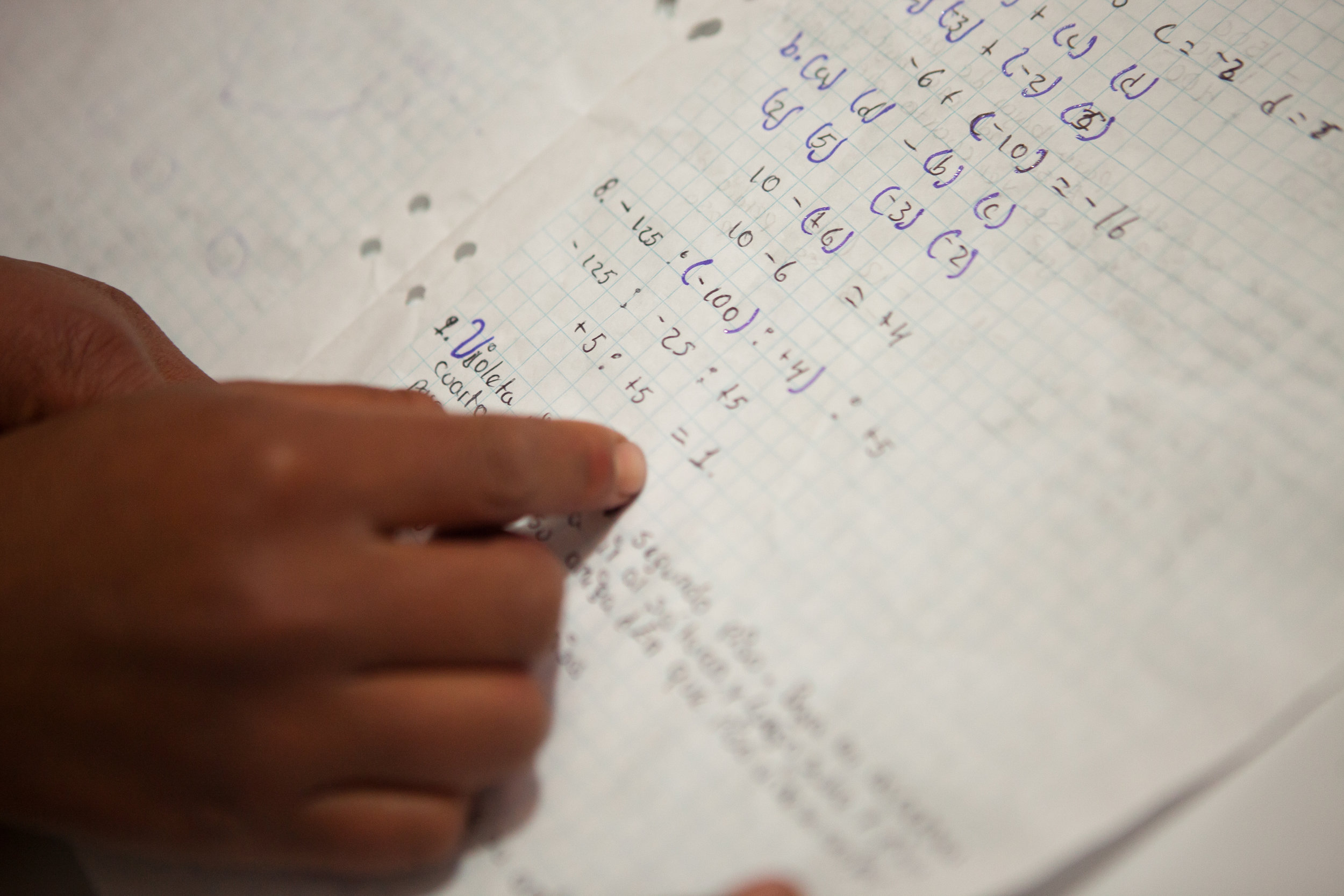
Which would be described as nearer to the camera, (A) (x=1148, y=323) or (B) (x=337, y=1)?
(A) (x=1148, y=323)

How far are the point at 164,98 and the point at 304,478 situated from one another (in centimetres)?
47

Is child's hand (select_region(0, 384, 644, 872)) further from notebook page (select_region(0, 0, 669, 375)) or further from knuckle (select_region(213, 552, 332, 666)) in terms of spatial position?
notebook page (select_region(0, 0, 669, 375))

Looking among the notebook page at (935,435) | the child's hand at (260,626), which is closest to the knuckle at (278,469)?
the child's hand at (260,626)

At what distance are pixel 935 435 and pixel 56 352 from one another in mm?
433

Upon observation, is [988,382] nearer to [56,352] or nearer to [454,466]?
[454,466]

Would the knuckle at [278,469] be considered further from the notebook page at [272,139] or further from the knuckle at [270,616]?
the notebook page at [272,139]

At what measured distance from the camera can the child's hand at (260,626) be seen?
302 mm

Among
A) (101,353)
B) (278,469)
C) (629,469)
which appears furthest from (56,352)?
(629,469)

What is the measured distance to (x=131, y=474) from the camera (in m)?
0.31

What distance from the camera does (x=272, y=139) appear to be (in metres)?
0.57

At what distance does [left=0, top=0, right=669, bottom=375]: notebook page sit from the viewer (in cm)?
53

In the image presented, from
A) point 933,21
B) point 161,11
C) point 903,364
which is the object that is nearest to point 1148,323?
point 903,364

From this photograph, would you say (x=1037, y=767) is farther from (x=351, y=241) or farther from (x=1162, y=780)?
(x=351, y=241)

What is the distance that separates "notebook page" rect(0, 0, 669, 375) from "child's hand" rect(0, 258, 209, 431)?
0.12 metres
